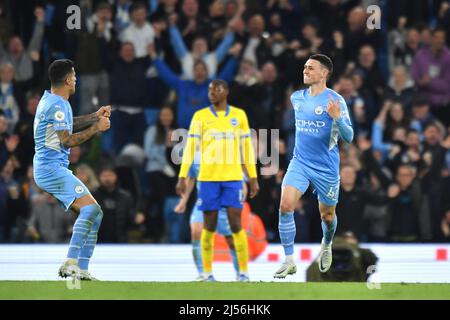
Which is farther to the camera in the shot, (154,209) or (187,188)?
(154,209)

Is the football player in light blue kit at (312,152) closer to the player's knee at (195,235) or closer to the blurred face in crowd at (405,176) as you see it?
the player's knee at (195,235)

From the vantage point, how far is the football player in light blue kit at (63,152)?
12.0 m

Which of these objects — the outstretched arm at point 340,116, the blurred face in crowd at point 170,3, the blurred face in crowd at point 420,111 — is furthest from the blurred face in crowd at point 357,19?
the outstretched arm at point 340,116

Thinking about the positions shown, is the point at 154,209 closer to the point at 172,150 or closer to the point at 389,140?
the point at 172,150

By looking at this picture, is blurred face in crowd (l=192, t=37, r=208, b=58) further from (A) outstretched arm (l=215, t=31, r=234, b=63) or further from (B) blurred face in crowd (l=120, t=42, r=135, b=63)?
(B) blurred face in crowd (l=120, t=42, r=135, b=63)

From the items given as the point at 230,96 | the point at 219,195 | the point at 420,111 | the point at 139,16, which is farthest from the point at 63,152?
the point at 420,111

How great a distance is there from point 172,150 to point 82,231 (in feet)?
20.0

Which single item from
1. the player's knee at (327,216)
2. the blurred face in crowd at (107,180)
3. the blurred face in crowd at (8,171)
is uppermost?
the blurred face in crowd at (8,171)

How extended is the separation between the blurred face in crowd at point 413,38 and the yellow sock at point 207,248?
246 inches

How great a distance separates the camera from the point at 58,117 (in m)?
12.0

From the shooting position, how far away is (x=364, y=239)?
17.2 metres

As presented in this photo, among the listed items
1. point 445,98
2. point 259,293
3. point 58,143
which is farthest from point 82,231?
point 445,98

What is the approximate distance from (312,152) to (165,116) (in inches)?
220

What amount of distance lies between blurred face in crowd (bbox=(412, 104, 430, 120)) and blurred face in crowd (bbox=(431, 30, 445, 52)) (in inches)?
42.0
